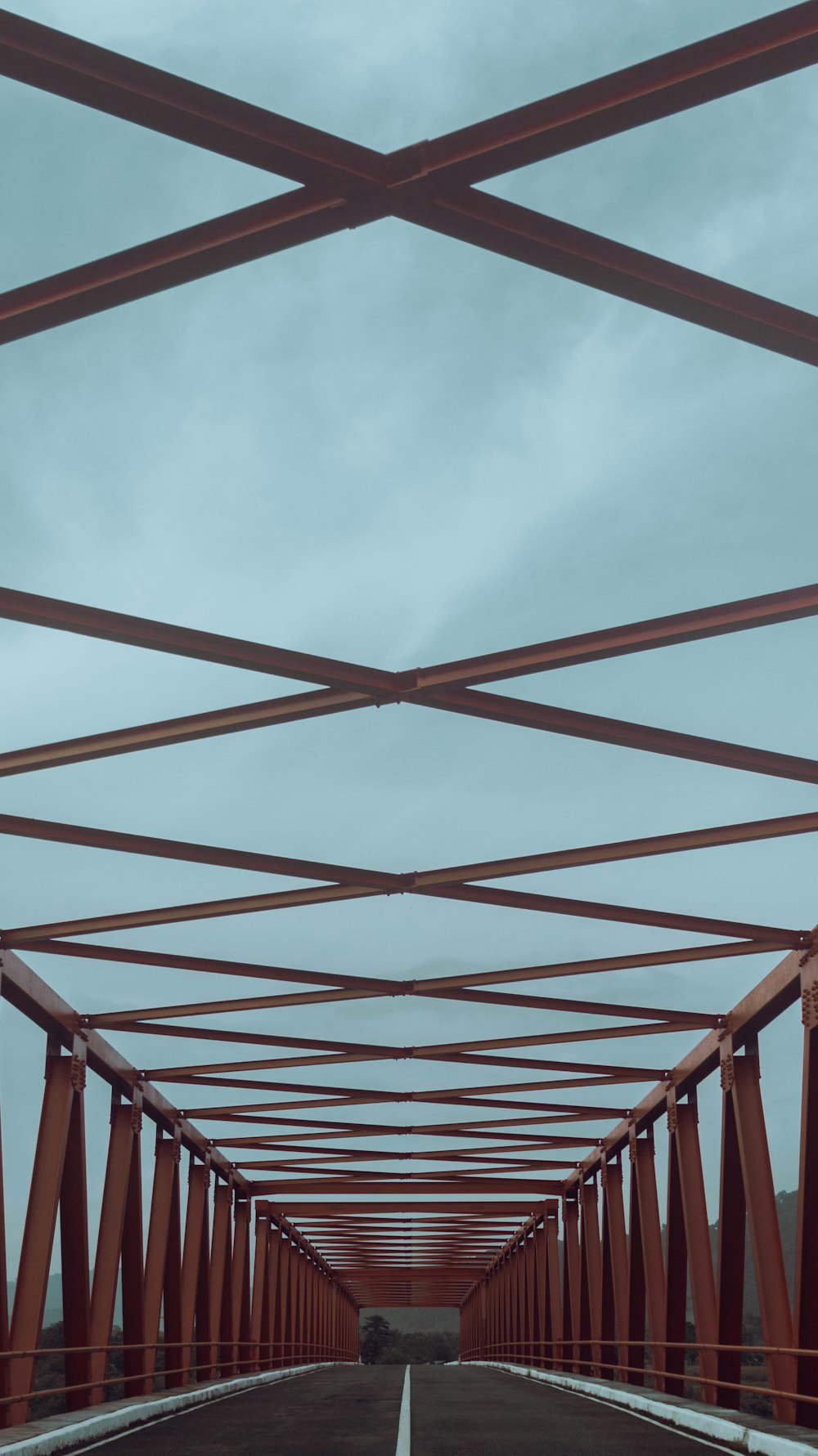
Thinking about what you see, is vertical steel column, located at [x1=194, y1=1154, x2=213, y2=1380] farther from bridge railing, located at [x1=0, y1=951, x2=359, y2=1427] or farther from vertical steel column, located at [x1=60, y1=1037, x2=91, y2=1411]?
vertical steel column, located at [x1=60, y1=1037, x2=91, y2=1411]

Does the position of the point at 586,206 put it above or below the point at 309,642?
above

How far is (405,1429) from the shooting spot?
15250 mm

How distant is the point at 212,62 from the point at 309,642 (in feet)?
16.3

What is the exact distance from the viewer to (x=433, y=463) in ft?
35.7

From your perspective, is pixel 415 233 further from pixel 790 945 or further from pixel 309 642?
pixel 790 945

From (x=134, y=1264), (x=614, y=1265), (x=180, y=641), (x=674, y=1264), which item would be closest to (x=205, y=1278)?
(x=134, y=1264)

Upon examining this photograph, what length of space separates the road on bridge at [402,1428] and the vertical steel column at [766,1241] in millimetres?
1768

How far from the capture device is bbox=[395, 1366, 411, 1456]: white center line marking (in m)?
12.6

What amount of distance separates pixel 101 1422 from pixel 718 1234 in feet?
24.1

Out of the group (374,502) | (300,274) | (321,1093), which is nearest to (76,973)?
(321,1093)

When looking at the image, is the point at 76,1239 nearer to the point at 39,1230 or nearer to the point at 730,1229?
the point at 39,1230

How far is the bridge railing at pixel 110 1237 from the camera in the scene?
16.8 m

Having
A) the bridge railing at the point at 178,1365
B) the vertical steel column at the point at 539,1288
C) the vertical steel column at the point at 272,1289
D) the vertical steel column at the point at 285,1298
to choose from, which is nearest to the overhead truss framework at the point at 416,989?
the vertical steel column at the point at 539,1288

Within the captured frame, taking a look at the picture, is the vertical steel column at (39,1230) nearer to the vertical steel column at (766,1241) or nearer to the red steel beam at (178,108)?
the vertical steel column at (766,1241)
